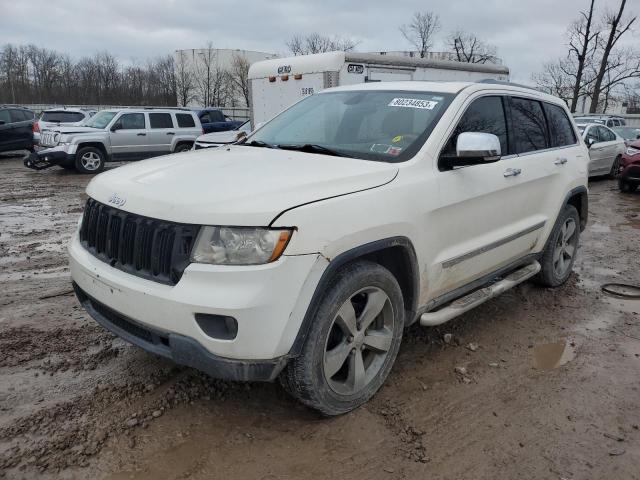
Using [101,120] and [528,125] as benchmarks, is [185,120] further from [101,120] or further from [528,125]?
[528,125]

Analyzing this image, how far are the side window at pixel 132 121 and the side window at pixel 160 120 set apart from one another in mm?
289

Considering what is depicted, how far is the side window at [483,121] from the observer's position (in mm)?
3516

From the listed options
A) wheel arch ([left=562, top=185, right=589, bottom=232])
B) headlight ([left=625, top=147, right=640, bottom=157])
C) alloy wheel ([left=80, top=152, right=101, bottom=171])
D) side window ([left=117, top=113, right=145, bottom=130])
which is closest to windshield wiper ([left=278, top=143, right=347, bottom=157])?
wheel arch ([left=562, top=185, right=589, bottom=232])

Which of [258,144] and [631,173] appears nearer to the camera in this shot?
[258,144]

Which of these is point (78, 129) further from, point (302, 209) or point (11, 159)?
point (302, 209)

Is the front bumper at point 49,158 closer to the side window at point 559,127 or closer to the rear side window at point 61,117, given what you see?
the rear side window at point 61,117

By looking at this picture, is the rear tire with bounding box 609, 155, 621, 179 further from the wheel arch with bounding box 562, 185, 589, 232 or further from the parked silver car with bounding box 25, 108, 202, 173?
the parked silver car with bounding box 25, 108, 202, 173

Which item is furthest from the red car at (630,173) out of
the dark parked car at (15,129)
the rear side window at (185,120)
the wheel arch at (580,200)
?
the dark parked car at (15,129)

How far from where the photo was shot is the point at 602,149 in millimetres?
14398

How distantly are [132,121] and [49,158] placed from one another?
2535mm

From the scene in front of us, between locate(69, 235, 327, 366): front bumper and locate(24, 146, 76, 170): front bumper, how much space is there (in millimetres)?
13314

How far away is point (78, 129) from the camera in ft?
48.8

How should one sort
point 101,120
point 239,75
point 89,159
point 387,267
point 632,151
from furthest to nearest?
point 239,75
point 101,120
point 89,159
point 632,151
point 387,267

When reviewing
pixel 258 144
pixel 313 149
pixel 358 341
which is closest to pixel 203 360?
pixel 358 341
